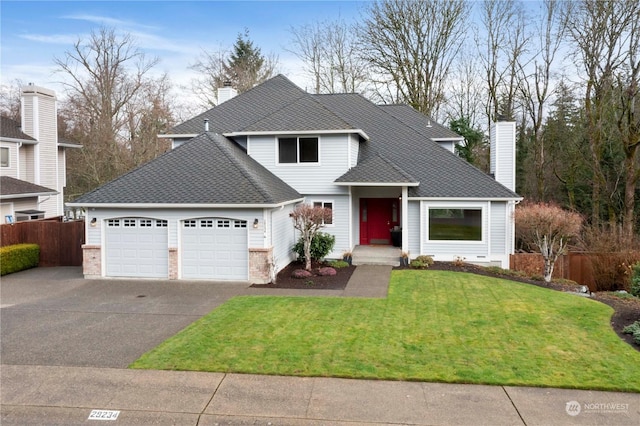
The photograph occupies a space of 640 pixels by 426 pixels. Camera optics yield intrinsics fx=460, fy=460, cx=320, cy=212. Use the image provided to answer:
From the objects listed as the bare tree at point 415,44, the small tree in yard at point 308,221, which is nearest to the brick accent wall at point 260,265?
the small tree in yard at point 308,221

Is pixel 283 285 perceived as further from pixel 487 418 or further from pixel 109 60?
pixel 109 60

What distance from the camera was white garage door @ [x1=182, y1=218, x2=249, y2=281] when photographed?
14.3 m

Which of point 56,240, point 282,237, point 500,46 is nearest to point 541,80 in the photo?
point 500,46

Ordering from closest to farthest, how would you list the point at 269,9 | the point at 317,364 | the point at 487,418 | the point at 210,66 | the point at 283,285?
1. the point at 487,418
2. the point at 317,364
3. the point at 283,285
4. the point at 269,9
5. the point at 210,66

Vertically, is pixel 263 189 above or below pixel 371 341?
above

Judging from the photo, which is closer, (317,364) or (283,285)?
(317,364)

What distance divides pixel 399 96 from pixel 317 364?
2702 cm

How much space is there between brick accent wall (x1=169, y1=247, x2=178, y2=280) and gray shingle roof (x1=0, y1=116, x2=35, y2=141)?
41.0 feet

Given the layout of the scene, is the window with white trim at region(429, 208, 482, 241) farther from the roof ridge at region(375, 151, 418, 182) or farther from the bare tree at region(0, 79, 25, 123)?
the bare tree at region(0, 79, 25, 123)

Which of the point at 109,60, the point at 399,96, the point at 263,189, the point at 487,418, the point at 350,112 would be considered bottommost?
the point at 487,418

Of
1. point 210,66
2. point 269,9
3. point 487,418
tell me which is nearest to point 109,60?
point 210,66

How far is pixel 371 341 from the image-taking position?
28.2 feet

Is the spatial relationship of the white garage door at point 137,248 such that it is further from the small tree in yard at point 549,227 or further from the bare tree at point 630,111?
the bare tree at point 630,111

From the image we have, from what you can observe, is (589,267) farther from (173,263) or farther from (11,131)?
(11,131)
